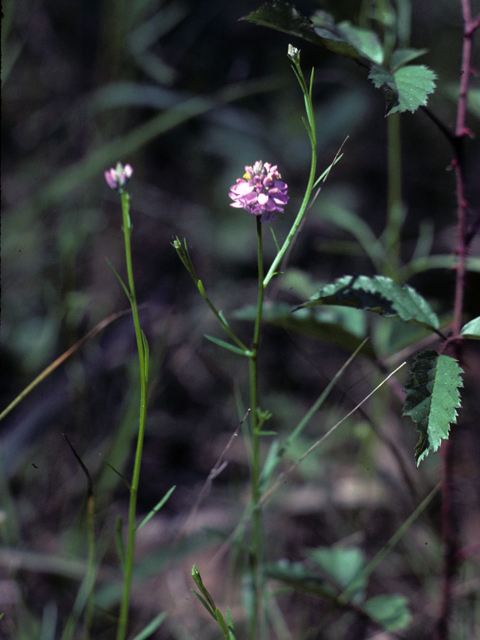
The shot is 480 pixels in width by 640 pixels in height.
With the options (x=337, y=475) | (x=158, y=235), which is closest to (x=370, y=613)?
(x=337, y=475)

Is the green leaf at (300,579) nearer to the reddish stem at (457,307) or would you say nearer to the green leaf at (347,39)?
the reddish stem at (457,307)

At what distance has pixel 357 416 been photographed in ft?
5.71

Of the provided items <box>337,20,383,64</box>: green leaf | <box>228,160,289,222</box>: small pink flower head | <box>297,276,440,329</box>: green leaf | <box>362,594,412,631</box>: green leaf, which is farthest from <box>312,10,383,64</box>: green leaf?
<box>362,594,412,631</box>: green leaf

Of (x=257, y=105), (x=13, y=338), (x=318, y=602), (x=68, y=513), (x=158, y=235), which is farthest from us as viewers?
(x=257, y=105)

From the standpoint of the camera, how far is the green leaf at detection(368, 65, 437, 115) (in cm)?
69

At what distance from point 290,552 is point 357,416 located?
503 millimetres

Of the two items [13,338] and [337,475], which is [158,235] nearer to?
[13,338]

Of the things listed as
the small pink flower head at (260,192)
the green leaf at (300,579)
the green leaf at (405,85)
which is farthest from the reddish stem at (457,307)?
the small pink flower head at (260,192)

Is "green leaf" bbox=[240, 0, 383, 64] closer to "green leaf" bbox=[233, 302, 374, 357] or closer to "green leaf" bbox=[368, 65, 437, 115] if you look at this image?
"green leaf" bbox=[368, 65, 437, 115]

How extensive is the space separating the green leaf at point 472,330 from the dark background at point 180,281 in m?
0.40

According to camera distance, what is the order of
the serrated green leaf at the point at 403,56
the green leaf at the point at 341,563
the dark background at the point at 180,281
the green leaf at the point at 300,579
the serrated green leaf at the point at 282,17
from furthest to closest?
the dark background at the point at 180,281, the green leaf at the point at 341,563, the green leaf at the point at 300,579, the serrated green leaf at the point at 403,56, the serrated green leaf at the point at 282,17

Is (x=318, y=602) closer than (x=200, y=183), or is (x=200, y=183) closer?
(x=318, y=602)

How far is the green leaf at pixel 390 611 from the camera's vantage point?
107 centimetres

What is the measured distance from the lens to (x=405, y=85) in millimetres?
767
